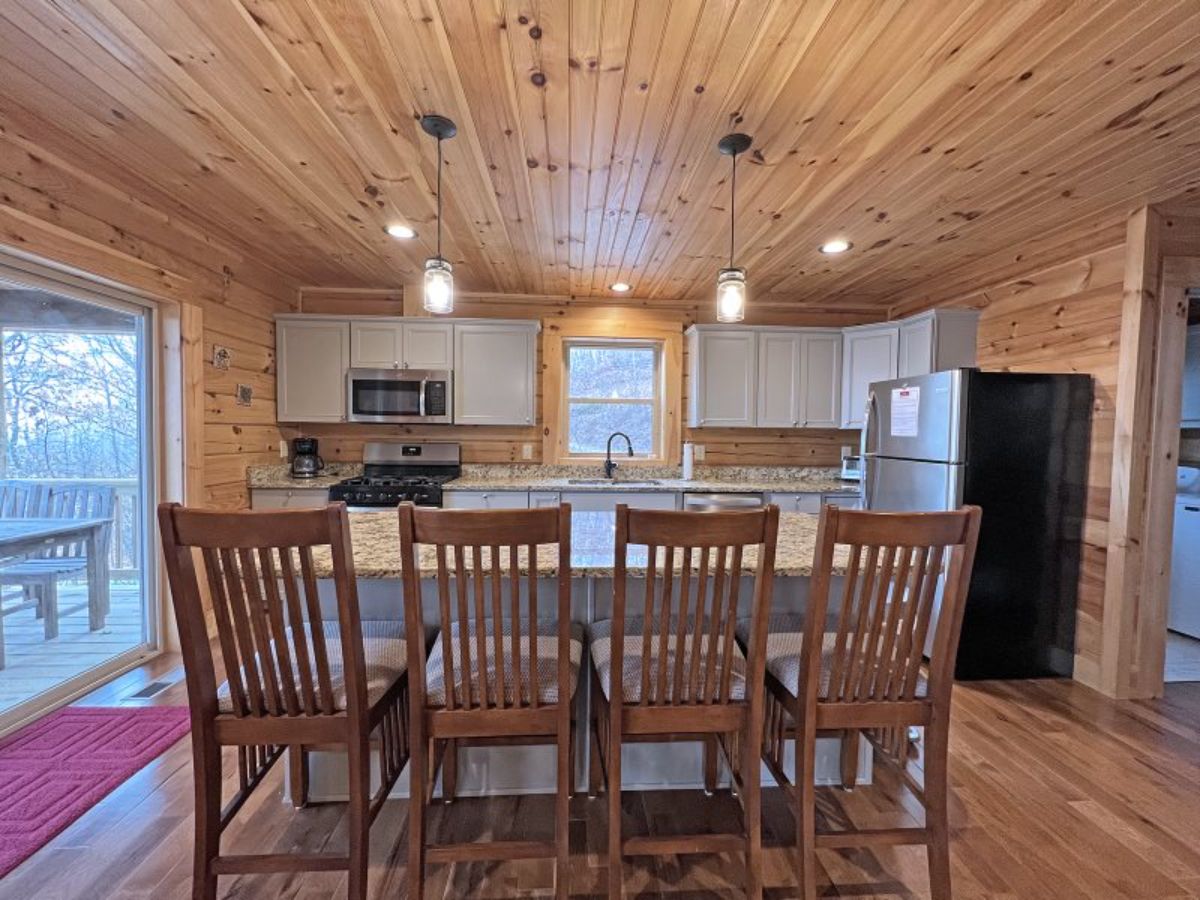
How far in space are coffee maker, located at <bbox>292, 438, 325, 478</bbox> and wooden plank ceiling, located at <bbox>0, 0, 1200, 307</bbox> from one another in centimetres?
156

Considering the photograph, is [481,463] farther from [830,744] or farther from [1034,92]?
[1034,92]

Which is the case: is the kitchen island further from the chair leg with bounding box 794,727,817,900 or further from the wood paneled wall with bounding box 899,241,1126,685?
the wood paneled wall with bounding box 899,241,1126,685

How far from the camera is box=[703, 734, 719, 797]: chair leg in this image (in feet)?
6.06

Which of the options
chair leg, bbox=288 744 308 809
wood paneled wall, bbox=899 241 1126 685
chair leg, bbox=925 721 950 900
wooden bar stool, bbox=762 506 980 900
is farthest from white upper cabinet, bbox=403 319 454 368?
wood paneled wall, bbox=899 241 1126 685

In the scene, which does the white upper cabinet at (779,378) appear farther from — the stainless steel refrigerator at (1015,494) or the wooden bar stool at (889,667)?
the wooden bar stool at (889,667)

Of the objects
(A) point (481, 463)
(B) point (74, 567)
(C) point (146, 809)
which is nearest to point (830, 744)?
(C) point (146, 809)

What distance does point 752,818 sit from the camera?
1385 millimetres

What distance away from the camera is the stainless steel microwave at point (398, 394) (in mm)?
3896

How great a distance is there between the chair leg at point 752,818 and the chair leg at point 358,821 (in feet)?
3.07

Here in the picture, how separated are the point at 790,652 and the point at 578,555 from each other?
691 millimetres

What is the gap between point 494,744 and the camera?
1623mm

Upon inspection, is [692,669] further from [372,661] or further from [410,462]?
[410,462]

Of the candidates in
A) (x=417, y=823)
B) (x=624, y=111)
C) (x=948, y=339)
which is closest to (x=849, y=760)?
(x=417, y=823)

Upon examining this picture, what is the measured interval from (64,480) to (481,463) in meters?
2.37
